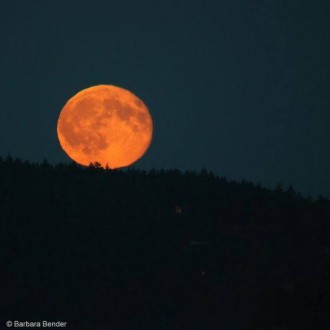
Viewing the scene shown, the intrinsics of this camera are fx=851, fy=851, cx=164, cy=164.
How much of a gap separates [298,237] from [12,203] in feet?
44.4

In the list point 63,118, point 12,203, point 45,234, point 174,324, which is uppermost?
point 63,118

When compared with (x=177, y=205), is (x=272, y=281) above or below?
below

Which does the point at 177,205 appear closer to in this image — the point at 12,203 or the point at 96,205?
Result: the point at 96,205

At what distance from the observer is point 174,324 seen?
97.4ft

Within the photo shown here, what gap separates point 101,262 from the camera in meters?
33.5

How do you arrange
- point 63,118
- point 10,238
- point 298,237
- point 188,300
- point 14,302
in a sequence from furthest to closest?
1. point 63,118
2. point 298,237
3. point 10,238
4. point 188,300
5. point 14,302

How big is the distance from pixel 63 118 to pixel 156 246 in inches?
873

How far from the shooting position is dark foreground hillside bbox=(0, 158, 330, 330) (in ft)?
96.2

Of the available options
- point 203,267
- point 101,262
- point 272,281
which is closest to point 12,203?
point 101,262

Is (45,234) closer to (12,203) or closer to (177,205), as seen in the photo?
(12,203)

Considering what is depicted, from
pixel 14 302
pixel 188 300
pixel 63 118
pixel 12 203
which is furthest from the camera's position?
pixel 63 118

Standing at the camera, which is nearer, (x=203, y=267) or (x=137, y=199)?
(x=203, y=267)

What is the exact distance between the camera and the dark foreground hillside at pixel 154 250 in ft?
96.2

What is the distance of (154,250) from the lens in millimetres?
35688
